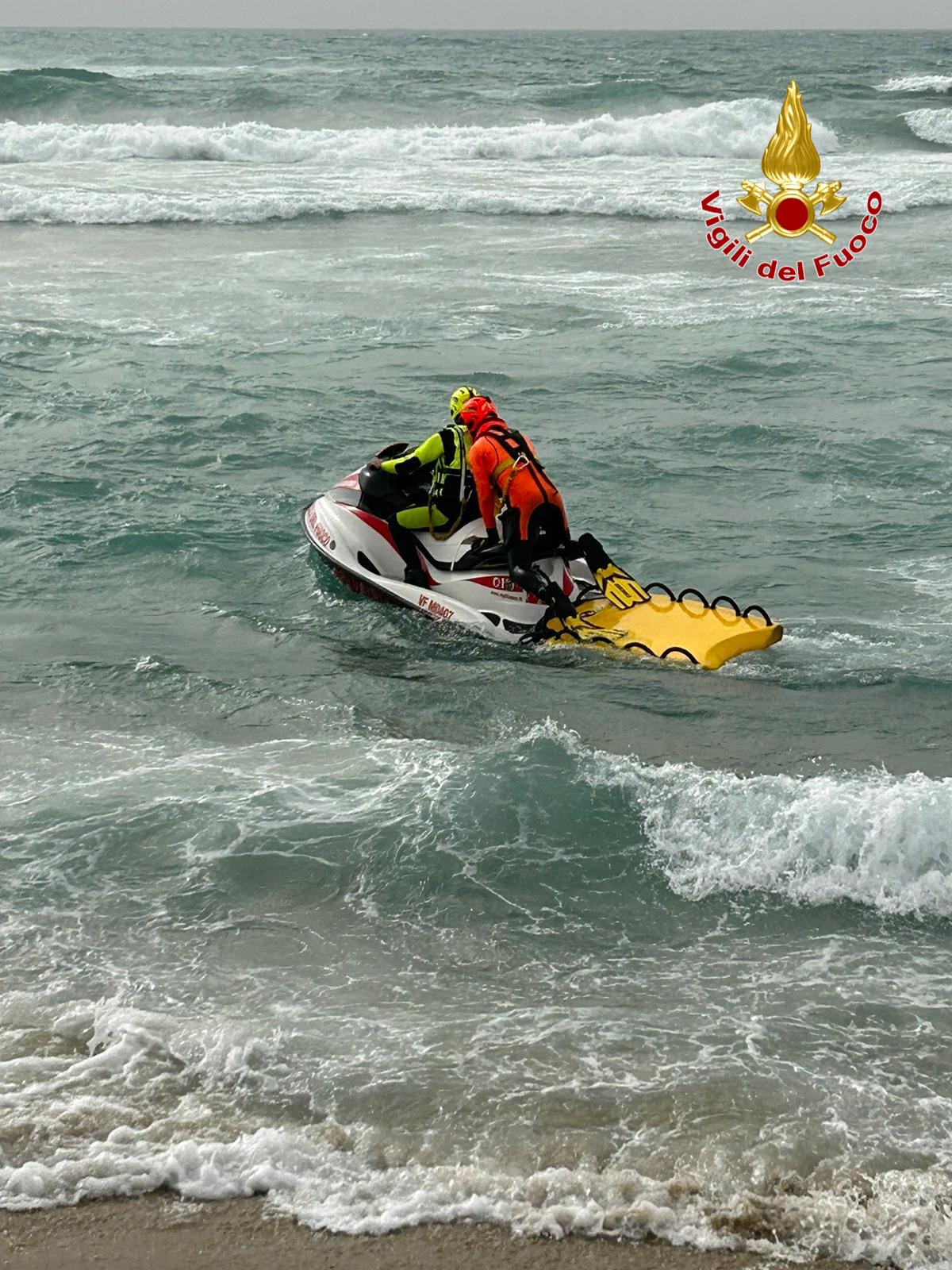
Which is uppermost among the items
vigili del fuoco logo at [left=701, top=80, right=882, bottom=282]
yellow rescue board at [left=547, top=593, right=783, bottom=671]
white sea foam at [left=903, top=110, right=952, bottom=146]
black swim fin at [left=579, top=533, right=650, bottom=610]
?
white sea foam at [left=903, top=110, right=952, bottom=146]

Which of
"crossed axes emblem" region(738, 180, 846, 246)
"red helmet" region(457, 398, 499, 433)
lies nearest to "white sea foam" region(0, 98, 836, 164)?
"crossed axes emblem" region(738, 180, 846, 246)

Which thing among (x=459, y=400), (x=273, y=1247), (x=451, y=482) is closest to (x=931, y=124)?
(x=459, y=400)

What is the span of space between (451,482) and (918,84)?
5743cm

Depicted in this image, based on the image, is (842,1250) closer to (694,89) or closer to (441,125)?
(441,125)

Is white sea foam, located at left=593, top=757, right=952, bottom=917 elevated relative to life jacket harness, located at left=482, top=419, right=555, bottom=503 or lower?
lower

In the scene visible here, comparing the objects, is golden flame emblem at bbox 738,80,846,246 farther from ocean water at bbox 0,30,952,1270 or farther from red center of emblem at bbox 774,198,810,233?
ocean water at bbox 0,30,952,1270

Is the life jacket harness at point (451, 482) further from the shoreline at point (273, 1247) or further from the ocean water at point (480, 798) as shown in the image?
the shoreline at point (273, 1247)

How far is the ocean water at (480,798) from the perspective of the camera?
5535 mm

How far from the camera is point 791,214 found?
97.3 feet

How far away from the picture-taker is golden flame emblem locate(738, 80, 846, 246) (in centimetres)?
1370

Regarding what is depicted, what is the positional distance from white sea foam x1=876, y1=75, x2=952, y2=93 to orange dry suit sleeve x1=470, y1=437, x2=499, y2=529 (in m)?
49.1

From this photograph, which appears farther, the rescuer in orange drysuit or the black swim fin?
the black swim fin

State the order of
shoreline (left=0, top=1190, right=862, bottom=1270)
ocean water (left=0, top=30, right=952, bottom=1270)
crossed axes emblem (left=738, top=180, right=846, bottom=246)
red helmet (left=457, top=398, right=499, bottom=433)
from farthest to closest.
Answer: crossed axes emblem (left=738, top=180, right=846, bottom=246) → red helmet (left=457, top=398, right=499, bottom=433) → ocean water (left=0, top=30, right=952, bottom=1270) → shoreline (left=0, top=1190, right=862, bottom=1270)

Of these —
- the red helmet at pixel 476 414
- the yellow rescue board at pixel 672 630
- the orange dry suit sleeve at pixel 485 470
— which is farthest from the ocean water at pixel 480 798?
the red helmet at pixel 476 414
